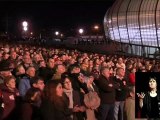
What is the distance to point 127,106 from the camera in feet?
42.0

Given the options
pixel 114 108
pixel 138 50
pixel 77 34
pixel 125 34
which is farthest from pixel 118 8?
pixel 114 108

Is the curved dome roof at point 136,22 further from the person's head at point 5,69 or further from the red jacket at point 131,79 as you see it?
the person's head at point 5,69

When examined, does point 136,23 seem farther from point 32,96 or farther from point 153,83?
point 153,83

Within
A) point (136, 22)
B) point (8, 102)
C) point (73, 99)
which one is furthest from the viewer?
point (136, 22)

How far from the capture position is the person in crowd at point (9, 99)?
942 cm

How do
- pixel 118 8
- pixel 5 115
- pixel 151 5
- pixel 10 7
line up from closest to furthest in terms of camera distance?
1. pixel 5 115
2. pixel 151 5
3. pixel 118 8
4. pixel 10 7

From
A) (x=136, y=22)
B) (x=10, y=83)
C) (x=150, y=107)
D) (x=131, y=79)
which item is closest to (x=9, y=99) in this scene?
(x=10, y=83)

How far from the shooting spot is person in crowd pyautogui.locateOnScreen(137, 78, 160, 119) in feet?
23.0

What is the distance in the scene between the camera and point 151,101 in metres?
7.04

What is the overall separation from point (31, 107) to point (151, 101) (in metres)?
2.51

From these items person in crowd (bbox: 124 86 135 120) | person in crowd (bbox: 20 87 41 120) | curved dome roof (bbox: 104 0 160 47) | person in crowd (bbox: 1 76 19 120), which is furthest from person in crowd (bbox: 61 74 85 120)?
curved dome roof (bbox: 104 0 160 47)

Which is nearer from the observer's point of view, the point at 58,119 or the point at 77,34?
the point at 58,119

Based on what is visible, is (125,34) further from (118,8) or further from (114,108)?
(114,108)

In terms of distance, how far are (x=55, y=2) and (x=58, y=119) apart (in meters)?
109
